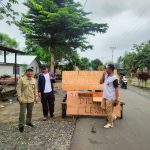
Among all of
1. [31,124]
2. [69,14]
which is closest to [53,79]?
[31,124]

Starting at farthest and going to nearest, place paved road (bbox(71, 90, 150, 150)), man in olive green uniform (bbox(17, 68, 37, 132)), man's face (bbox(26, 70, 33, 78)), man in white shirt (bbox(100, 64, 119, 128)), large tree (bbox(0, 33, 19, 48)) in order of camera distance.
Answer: large tree (bbox(0, 33, 19, 48)) → man in white shirt (bbox(100, 64, 119, 128)) → man's face (bbox(26, 70, 33, 78)) → man in olive green uniform (bbox(17, 68, 37, 132)) → paved road (bbox(71, 90, 150, 150))

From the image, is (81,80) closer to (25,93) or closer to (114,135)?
(25,93)

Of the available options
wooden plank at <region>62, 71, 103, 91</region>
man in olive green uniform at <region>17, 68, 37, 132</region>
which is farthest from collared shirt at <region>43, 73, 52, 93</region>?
man in olive green uniform at <region>17, 68, 37, 132</region>

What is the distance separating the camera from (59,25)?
25.0 metres

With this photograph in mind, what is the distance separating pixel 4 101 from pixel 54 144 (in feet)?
31.1

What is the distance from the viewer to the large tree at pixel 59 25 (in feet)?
79.7

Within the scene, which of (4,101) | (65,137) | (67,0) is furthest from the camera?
(67,0)

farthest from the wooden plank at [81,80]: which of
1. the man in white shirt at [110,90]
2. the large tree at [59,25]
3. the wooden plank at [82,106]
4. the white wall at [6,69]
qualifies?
the white wall at [6,69]

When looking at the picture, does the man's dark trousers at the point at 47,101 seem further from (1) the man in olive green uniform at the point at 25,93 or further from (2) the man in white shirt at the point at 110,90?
(2) the man in white shirt at the point at 110,90

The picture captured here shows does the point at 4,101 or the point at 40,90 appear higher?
the point at 40,90

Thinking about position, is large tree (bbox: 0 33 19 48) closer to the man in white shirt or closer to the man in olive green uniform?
the man in olive green uniform

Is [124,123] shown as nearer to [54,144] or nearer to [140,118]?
[140,118]

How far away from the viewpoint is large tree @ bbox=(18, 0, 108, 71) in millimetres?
24281

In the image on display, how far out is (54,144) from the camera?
22.4 ft
